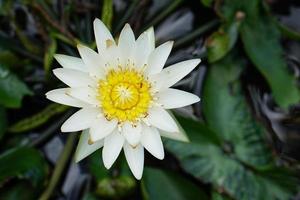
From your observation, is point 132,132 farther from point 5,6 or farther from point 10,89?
point 5,6

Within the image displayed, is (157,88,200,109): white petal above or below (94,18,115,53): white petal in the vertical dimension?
below

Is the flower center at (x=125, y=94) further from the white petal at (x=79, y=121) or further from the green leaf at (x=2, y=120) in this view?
the green leaf at (x=2, y=120)

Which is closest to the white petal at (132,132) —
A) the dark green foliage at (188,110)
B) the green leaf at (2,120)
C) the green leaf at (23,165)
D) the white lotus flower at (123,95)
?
the white lotus flower at (123,95)

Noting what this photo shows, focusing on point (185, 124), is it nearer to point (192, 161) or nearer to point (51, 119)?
point (192, 161)

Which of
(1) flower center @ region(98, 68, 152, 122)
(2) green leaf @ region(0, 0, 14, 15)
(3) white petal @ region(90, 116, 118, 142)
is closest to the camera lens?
(3) white petal @ region(90, 116, 118, 142)

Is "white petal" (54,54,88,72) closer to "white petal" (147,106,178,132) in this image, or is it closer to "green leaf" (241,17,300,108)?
"white petal" (147,106,178,132)

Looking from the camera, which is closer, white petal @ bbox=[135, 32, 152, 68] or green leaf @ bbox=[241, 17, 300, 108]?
white petal @ bbox=[135, 32, 152, 68]

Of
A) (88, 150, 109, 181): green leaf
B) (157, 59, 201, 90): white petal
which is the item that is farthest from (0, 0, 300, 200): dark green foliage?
(157, 59, 201, 90): white petal
